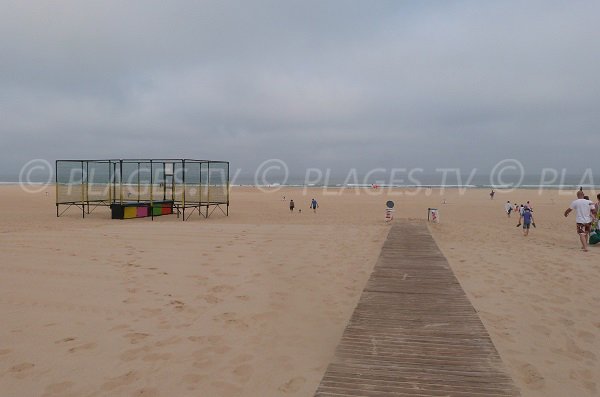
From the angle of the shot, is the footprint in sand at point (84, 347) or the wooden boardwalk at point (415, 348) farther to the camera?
the footprint in sand at point (84, 347)

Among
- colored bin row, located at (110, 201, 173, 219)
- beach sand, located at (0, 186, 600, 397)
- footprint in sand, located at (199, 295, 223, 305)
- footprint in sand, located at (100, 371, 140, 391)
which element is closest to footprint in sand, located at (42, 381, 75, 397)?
beach sand, located at (0, 186, 600, 397)

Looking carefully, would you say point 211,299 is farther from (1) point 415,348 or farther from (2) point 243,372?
(1) point 415,348

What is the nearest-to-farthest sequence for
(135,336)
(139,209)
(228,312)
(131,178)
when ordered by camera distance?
(135,336)
(228,312)
(139,209)
(131,178)

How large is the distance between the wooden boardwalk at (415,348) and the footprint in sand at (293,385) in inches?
12.6

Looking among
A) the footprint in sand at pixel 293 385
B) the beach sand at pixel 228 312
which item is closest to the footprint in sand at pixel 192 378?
the beach sand at pixel 228 312

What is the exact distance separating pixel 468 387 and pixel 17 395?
3925mm

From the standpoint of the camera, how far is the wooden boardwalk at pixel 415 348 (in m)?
3.80

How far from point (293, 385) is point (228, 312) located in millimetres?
2407

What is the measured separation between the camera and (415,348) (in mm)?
4660

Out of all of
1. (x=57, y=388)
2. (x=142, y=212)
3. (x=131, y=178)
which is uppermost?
(x=131, y=178)

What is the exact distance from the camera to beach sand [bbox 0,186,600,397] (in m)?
4.32

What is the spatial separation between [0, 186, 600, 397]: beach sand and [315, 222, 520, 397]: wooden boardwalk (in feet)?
1.02

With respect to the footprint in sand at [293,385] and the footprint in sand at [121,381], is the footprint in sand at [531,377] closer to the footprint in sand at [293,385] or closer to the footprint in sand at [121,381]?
the footprint in sand at [293,385]

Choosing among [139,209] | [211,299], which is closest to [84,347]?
[211,299]
